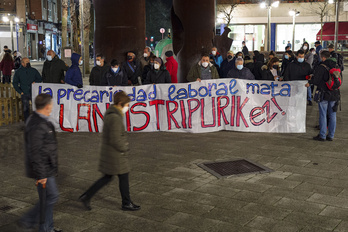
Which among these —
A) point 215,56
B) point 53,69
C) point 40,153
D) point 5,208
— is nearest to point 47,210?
point 40,153

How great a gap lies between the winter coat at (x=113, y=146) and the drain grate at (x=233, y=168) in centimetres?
214

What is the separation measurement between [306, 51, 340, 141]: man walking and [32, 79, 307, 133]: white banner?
85cm

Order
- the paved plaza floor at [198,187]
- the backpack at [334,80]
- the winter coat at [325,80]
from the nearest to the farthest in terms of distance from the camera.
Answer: the paved plaza floor at [198,187] → the backpack at [334,80] → the winter coat at [325,80]

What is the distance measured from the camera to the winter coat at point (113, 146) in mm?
5297

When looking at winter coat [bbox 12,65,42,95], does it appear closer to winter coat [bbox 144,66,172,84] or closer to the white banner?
the white banner

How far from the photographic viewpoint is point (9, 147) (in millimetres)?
9266

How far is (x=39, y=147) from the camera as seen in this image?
14.9 ft

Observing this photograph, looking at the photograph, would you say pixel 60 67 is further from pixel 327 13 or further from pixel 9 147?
pixel 327 13

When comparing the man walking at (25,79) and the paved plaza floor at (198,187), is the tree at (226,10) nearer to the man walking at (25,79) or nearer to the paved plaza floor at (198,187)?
the man walking at (25,79)

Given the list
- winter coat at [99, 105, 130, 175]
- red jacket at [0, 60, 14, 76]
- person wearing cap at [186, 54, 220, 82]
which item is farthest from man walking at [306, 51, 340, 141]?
red jacket at [0, 60, 14, 76]

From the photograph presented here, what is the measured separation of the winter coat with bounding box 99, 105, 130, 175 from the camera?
5.30 m

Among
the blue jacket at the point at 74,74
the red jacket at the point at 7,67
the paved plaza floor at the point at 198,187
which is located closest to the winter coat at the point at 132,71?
the blue jacket at the point at 74,74

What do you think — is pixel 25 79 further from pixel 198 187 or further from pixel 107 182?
pixel 107 182

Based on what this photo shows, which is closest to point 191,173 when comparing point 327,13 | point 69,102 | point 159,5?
point 69,102
